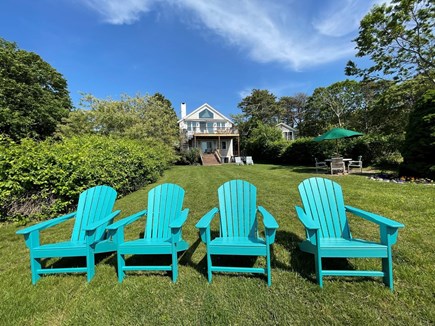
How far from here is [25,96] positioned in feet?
62.5

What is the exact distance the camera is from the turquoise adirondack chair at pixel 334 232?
77.2 inches

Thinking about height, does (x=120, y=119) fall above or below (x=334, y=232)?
above

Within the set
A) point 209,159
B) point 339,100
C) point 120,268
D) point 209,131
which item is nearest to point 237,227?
point 120,268

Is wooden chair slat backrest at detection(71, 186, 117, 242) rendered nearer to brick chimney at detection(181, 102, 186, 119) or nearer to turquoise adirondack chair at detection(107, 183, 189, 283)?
turquoise adirondack chair at detection(107, 183, 189, 283)

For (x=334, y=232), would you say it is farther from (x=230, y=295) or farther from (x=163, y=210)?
(x=163, y=210)

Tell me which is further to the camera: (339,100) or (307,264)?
(339,100)

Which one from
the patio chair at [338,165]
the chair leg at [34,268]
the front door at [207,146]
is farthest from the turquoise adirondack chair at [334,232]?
the front door at [207,146]

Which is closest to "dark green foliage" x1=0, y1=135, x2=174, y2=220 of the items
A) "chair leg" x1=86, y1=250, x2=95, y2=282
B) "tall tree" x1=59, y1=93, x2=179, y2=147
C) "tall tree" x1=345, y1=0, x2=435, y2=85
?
"chair leg" x1=86, y1=250, x2=95, y2=282

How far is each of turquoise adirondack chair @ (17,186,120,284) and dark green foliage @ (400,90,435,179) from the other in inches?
373

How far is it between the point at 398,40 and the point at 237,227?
48.1ft

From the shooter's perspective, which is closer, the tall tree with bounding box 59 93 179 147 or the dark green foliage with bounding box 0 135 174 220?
the dark green foliage with bounding box 0 135 174 220

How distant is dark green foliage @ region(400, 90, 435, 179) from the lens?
6938 millimetres

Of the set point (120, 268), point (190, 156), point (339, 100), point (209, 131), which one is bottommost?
point (120, 268)

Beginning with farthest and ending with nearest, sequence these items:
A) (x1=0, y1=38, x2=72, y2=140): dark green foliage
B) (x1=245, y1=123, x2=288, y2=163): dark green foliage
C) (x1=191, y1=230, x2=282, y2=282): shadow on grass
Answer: (x1=245, y1=123, x2=288, y2=163): dark green foliage, (x1=0, y1=38, x2=72, y2=140): dark green foliage, (x1=191, y1=230, x2=282, y2=282): shadow on grass
